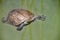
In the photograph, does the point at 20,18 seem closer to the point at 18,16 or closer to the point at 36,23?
the point at 18,16

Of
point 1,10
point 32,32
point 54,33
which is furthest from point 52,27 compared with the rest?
point 1,10

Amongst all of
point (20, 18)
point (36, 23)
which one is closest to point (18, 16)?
point (20, 18)

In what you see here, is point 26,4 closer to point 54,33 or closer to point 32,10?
point 32,10
